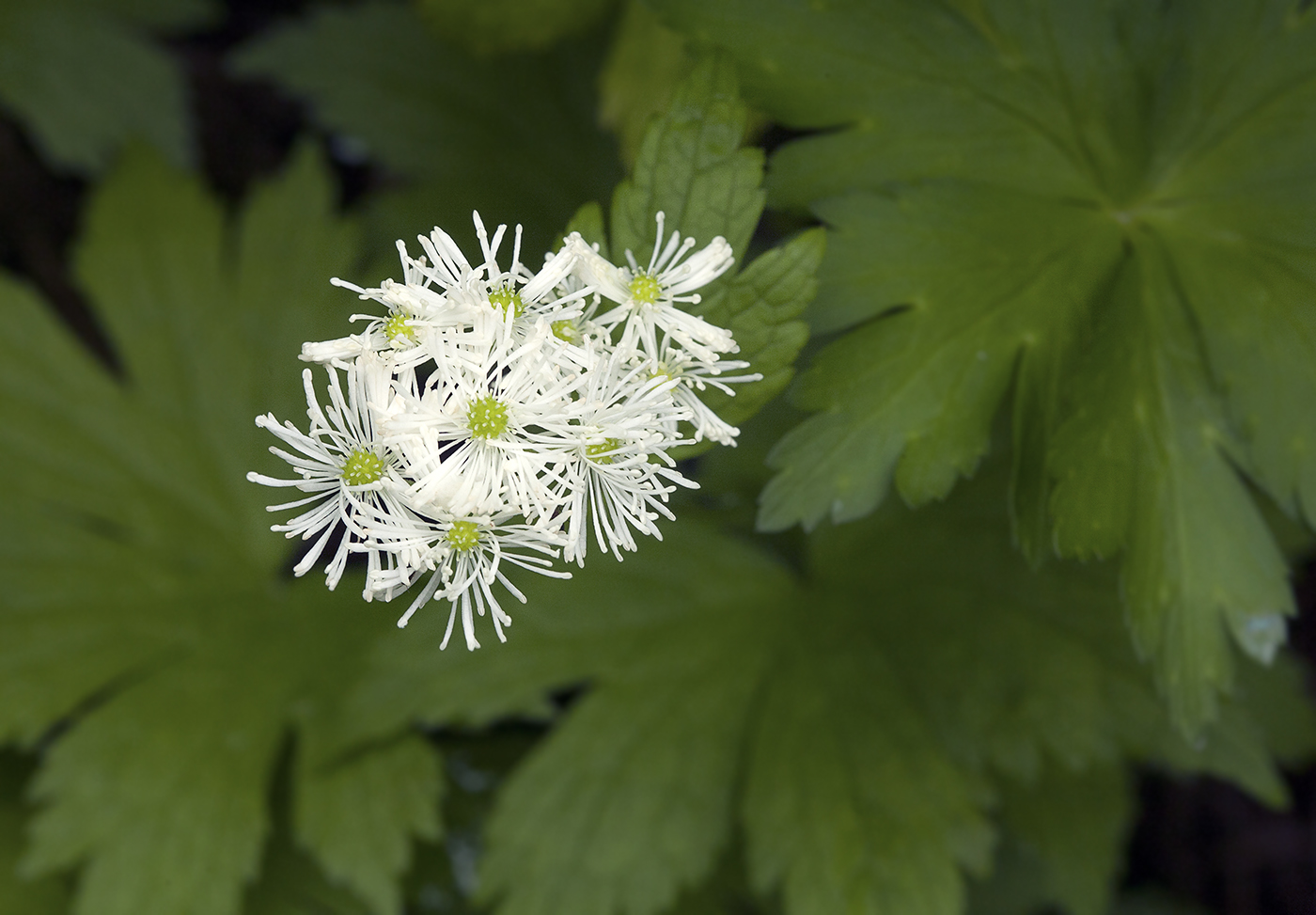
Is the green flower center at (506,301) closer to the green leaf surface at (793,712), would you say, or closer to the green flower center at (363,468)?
the green flower center at (363,468)

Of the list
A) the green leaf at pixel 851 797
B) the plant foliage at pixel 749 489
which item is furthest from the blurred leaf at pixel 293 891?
the green leaf at pixel 851 797

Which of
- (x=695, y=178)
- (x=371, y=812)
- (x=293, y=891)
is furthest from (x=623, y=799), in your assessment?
(x=695, y=178)

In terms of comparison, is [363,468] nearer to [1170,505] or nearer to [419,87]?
[1170,505]

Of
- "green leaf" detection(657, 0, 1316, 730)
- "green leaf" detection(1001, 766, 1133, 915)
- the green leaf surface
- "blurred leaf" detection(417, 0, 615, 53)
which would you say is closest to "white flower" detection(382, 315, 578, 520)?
"green leaf" detection(657, 0, 1316, 730)

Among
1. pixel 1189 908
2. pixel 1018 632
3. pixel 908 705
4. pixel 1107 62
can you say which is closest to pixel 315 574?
pixel 908 705

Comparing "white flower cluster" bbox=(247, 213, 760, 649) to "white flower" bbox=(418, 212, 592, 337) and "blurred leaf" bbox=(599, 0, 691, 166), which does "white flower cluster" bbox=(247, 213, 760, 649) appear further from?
"blurred leaf" bbox=(599, 0, 691, 166)
